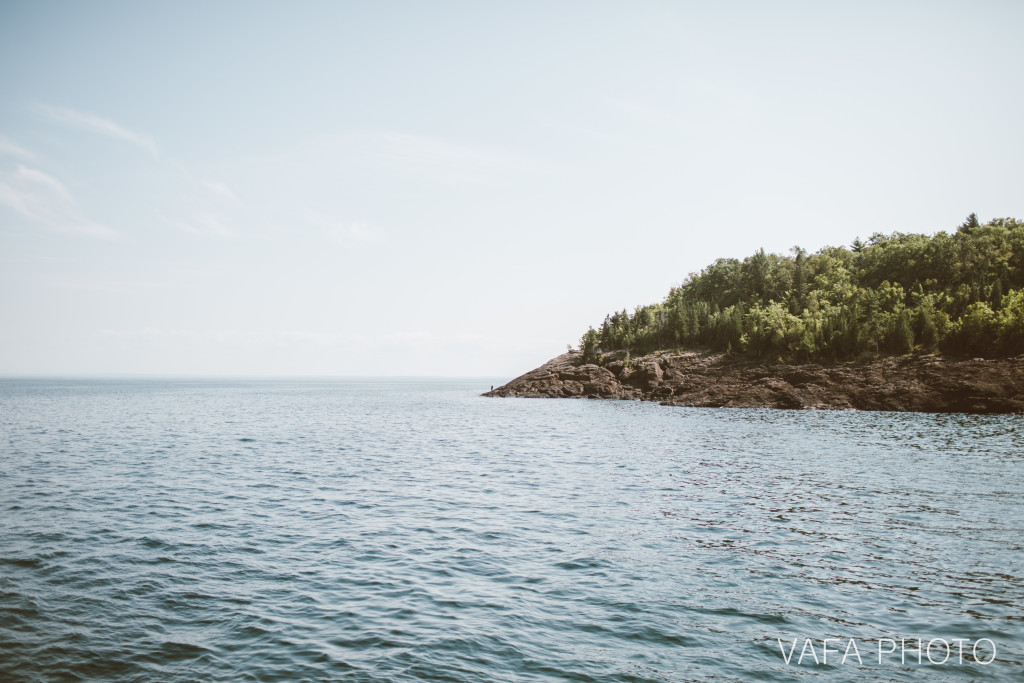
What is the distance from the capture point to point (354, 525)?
79.5 ft

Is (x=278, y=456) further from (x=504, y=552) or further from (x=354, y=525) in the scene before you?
(x=504, y=552)

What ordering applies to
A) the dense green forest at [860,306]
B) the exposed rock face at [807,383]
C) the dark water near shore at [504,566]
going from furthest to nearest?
the dense green forest at [860,306]
the exposed rock face at [807,383]
the dark water near shore at [504,566]

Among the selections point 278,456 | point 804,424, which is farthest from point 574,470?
point 804,424

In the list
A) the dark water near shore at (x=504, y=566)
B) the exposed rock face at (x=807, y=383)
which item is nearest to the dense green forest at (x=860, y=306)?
the exposed rock face at (x=807, y=383)

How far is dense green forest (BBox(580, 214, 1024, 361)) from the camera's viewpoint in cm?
9075

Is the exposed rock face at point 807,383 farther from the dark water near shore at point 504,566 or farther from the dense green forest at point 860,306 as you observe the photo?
the dark water near shore at point 504,566

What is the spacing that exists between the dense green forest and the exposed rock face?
429 centimetres

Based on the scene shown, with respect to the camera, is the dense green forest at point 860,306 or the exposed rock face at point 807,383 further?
the dense green forest at point 860,306

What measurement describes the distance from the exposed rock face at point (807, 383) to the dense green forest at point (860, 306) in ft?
14.1

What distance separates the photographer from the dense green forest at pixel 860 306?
90.8 metres

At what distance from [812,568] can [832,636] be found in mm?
5197

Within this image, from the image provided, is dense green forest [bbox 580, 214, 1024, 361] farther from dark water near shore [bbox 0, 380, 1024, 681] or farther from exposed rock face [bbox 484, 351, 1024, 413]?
dark water near shore [bbox 0, 380, 1024, 681]

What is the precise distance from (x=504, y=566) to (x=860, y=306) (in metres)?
109

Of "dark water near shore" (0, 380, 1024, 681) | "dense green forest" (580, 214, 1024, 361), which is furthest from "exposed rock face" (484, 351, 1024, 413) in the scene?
"dark water near shore" (0, 380, 1024, 681)
